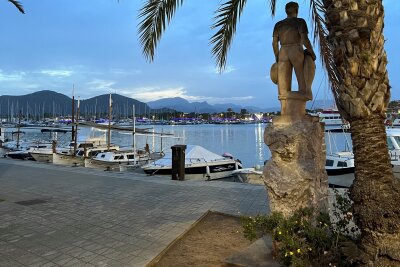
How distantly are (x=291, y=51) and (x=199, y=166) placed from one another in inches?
556

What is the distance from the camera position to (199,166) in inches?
744

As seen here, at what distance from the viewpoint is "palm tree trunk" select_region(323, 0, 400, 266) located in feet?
9.97

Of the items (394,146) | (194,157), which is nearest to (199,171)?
(194,157)

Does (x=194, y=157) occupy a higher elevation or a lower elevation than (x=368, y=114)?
lower

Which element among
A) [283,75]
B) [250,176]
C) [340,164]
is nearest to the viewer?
[283,75]

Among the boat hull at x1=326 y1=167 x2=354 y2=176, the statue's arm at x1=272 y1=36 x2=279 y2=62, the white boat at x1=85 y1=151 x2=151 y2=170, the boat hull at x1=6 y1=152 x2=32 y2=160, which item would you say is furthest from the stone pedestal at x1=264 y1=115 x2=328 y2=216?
the boat hull at x1=6 y1=152 x2=32 y2=160

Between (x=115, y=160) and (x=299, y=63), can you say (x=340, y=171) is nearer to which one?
(x=299, y=63)

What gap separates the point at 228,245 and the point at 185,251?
2.22ft

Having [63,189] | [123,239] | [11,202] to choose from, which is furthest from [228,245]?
[63,189]

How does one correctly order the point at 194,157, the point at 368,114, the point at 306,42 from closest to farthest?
the point at 368,114, the point at 306,42, the point at 194,157

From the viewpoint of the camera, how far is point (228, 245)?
5.39 m

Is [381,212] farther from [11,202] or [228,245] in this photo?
[11,202]

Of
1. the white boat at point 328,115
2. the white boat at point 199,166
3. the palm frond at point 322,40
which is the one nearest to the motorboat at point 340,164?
the white boat at point 328,115

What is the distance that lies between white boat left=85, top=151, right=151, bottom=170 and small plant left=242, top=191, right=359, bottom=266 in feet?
65.6
